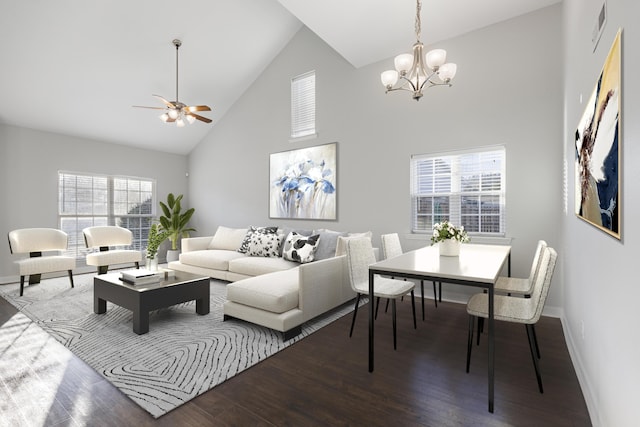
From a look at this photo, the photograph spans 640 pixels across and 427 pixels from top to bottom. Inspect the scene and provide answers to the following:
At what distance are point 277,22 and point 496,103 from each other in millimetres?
3636

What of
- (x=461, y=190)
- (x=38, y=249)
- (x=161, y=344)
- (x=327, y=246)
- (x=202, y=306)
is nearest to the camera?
(x=161, y=344)

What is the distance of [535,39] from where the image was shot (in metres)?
3.38

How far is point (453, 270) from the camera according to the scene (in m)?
2.08

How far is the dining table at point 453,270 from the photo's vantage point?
1.80 metres

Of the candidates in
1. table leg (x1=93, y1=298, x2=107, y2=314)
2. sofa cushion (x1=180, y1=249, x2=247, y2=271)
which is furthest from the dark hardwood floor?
sofa cushion (x1=180, y1=249, x2=247, y2=271)

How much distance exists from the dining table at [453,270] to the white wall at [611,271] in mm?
478

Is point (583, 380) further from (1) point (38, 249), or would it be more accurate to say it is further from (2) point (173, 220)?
(2) point (173, 220)

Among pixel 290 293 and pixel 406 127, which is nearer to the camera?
pixel 290 293

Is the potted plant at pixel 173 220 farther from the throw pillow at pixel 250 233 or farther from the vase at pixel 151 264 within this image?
the vase at pixel 151 264

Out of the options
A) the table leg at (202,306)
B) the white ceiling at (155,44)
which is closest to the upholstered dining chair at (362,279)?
the table leg at (202,306)

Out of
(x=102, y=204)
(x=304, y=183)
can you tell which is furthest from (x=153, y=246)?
(x=102, y=204)

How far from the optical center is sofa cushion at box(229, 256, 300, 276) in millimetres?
4086

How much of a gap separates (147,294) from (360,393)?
2153 millimetres

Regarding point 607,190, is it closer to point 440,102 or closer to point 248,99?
point 440,102
